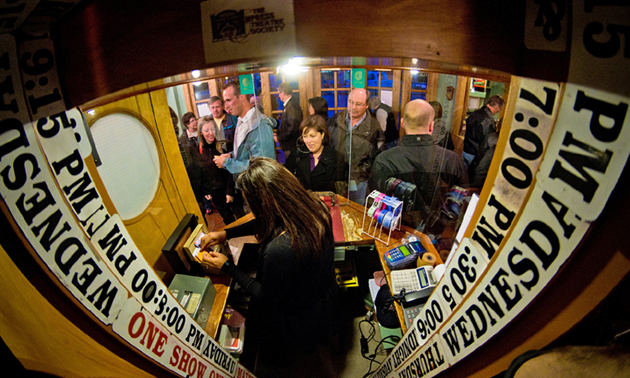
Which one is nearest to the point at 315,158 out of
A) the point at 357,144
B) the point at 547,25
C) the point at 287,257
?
the point at 357,144

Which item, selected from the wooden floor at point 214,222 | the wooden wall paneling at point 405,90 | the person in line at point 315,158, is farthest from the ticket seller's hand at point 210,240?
the wooden wall paneling at point 405,90

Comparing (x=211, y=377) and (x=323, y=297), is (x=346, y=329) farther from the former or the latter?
(x=211, y=377)

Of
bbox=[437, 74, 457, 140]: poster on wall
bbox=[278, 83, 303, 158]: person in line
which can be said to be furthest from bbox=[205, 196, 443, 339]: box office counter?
bbox=[278, 83, 303, 158]: person in line

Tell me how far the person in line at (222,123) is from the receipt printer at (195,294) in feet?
→ 6.26

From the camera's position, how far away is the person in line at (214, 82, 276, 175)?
10.4ft

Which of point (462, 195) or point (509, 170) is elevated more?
point (509, 170)

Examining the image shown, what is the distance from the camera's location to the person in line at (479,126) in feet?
10.2

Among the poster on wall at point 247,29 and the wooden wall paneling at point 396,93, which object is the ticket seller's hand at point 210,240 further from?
the wooden wall paneling at point 396,93

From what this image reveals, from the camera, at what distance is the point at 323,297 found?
1.86 metres

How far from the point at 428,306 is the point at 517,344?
12.0 inches

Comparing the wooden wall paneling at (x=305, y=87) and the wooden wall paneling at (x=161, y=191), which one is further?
the wooden wall paneling at (x=305, y=87)

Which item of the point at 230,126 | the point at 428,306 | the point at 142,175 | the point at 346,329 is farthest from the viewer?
the point at 230,126

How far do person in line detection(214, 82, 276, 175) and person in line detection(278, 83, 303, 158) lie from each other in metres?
0.40

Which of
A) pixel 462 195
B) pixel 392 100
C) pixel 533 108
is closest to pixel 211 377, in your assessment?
pixel 533 108
